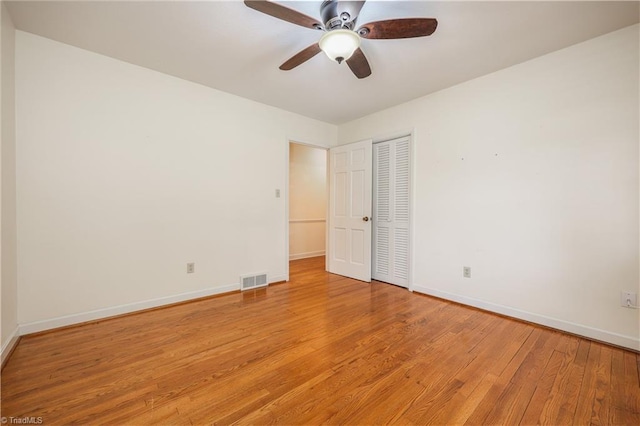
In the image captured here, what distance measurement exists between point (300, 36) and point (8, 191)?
8.58ft

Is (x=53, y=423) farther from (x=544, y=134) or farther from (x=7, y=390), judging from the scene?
(x=544, y=134)

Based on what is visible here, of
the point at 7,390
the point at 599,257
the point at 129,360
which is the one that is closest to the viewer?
the point at 7,390

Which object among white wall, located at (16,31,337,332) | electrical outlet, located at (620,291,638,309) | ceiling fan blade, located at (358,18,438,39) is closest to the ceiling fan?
ceiling fan blade, located at (358,18,438,39)

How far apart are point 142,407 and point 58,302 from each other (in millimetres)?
1658

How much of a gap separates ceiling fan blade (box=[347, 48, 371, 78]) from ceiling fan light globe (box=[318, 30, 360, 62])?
0.17 meters

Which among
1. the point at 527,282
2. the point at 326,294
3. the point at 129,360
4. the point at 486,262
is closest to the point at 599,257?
the point at 527,282

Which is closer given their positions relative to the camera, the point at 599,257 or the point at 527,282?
the point at 599,257

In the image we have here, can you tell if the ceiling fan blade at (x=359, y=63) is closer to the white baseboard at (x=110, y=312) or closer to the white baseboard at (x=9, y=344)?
the white baseboard at (x=110, y=312)

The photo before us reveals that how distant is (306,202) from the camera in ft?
18.7

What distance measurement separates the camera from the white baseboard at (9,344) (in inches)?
70.6

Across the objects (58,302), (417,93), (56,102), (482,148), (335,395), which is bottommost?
(335,395)

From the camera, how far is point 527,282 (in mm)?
2529

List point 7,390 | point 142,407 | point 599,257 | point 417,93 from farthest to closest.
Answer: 1. point 417,93
2. point 599,257
3. point 7,390
4. point 142,407

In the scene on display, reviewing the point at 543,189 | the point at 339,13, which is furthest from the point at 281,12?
the point at 543,189
